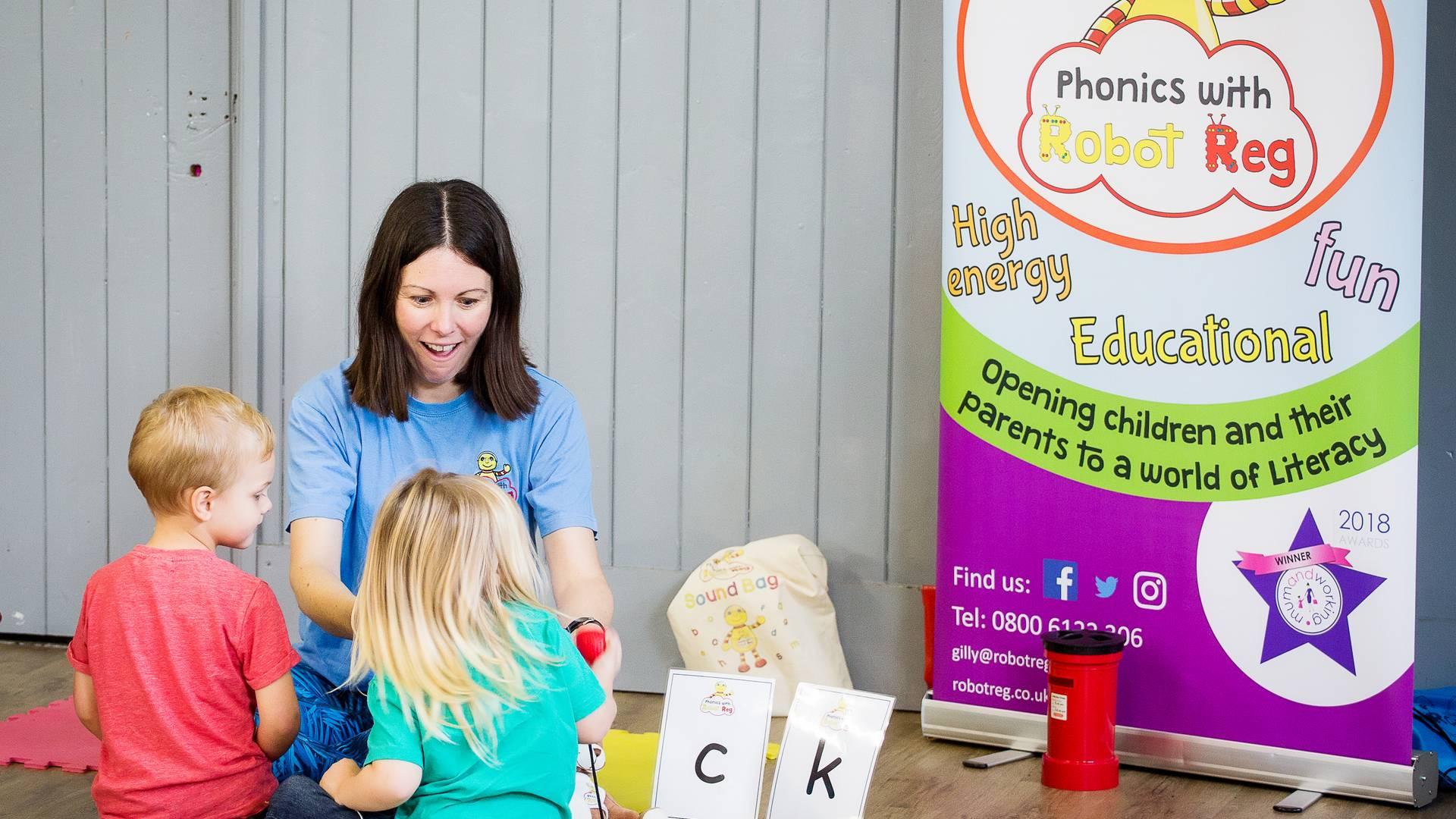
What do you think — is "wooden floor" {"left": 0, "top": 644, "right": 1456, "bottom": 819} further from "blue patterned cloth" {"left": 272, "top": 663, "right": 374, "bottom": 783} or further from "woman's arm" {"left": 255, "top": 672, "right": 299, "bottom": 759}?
"woman's arm" {"left": 255, "top": 672, "right": 299, "bottom": 759}

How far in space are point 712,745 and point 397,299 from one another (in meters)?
0.84

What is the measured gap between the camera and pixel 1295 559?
2564 mm

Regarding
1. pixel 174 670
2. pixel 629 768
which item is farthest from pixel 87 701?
pixel 629 768

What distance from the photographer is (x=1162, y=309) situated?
2.66 meters

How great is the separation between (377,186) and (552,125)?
484mm

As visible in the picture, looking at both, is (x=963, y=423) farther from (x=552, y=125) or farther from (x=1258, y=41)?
(x=552, y=125)

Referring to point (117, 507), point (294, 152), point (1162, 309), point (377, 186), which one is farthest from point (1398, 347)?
point (117, 507)

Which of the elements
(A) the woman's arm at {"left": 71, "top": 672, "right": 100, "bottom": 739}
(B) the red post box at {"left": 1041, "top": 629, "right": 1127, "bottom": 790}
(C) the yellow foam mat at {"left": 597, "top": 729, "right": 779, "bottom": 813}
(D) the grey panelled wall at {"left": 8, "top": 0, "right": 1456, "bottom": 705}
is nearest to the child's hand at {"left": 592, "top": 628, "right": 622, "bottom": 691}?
(C) the yellow foam mat at {"left": 597, "top": 729, "right": 779, "bottom": 813}

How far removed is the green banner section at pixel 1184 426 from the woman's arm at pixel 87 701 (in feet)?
5.53

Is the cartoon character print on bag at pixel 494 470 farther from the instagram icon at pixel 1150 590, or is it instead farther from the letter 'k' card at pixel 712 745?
the instagram icon at pixel 1150 590

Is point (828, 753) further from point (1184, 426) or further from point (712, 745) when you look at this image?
point (1184, 426)

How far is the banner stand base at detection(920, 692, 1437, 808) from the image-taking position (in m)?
2.50

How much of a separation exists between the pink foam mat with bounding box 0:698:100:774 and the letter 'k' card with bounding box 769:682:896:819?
136 centimetres

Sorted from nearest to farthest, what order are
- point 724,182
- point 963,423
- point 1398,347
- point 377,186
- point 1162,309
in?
point 1398,347, point 1162,309, point 963,423, point 724,182, point 377,186
